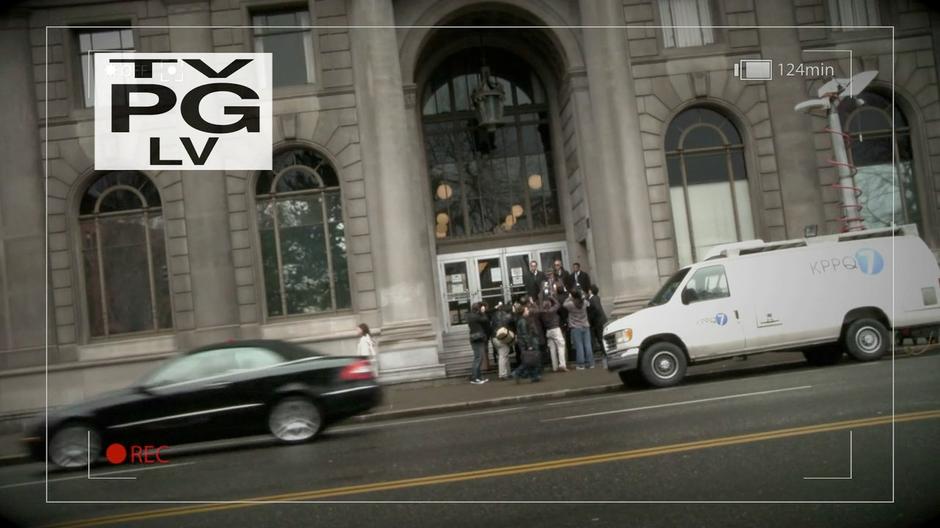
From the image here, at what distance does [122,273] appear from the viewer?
17328mm

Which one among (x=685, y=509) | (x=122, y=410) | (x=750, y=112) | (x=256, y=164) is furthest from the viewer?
(x=750, y=112)

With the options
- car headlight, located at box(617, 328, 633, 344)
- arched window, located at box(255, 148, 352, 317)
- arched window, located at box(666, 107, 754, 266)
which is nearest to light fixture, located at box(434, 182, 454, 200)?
arched window, located at box(255, 148, 352, 317)

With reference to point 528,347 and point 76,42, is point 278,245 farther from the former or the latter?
point 76,42

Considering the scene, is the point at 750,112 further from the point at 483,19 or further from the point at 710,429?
the point at 483,19

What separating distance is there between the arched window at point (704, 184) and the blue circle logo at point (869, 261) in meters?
3.42

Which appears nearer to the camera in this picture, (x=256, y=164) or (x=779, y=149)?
(x=256, y=164)

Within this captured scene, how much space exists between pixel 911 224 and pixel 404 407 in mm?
9526

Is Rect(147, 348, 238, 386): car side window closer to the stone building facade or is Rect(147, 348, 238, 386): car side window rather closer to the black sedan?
the black sedan

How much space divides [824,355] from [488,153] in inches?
487

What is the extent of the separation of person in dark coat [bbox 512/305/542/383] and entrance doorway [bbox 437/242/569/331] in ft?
18.7

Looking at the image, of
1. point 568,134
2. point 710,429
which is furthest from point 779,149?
point 568,134

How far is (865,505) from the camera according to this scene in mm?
4285

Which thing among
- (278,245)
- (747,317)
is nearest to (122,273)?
(278,245)

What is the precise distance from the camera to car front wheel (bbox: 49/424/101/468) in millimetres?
6566
